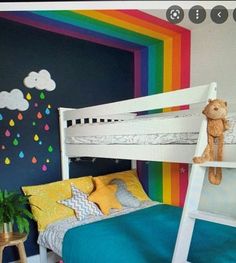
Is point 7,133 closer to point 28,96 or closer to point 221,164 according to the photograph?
point 28,96

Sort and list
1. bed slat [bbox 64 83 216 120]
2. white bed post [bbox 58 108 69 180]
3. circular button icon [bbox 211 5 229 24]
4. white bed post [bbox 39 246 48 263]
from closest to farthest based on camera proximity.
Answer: circular button icon [bbox 211 5 229 24] → bed slat [bbox 64 83 216 120] → white bed post [bbox 39 246 48 263] → white bed post [bbox 58 108 69 180]

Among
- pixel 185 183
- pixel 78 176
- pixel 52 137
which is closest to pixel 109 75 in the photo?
pixel 52 137

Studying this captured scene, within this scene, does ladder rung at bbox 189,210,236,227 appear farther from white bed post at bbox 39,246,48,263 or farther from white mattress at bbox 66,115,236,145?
white bed post at bbox 39,246,48,263

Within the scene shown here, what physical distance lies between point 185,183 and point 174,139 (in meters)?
1.29

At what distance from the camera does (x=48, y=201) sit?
2.15m

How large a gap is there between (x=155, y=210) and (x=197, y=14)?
5.74ft

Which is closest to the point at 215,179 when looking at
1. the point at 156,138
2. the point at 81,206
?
the point at 156,138

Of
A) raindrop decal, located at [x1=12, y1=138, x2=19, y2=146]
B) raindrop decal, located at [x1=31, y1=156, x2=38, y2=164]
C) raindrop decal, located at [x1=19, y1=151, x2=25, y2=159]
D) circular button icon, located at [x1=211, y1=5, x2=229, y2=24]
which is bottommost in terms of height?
raindrop decal, located at [x1=31, y1=156, x2=38, y2=164]

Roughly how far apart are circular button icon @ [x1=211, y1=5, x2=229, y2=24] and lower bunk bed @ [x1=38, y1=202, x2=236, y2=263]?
1073mm

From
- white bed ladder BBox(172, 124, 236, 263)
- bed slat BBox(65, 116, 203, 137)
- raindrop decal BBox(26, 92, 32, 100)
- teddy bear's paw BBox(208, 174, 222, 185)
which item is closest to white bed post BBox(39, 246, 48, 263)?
bed slat BBox(65, 116, 203, 137)

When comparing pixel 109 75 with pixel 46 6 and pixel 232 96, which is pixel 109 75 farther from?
pixel 46 6

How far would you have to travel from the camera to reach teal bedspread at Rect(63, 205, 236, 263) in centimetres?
137

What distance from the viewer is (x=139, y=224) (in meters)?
1.85

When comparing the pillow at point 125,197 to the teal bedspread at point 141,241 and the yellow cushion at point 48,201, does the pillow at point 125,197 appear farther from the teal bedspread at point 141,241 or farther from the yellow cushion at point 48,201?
the yellow cushion at point 48,201
